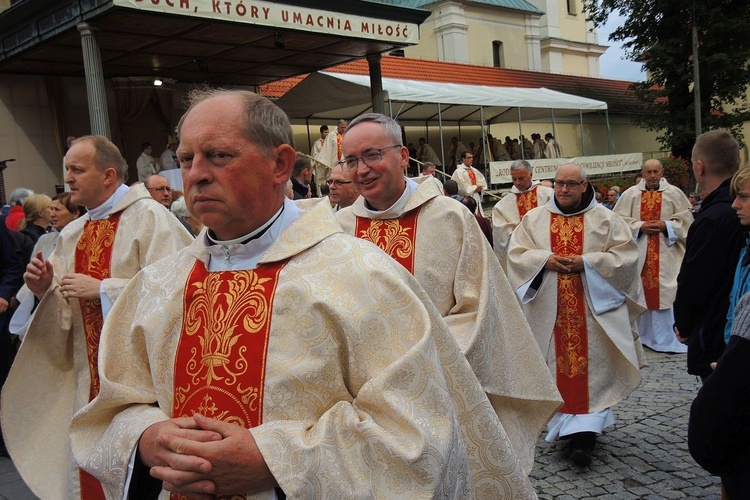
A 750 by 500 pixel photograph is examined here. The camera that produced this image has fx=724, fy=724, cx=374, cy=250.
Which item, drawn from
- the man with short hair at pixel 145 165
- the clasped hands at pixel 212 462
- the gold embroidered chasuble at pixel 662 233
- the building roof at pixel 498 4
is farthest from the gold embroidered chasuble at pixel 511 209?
the building roof at pixel 498 4

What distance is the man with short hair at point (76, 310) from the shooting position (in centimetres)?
362

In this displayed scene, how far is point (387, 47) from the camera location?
13891 millimetres

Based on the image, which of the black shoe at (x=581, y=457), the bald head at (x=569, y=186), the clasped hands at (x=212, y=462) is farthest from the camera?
the bald head at (x=569, y=186)

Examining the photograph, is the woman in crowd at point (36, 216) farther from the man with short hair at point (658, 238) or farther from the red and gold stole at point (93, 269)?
the man with short hair at point (658, 238)

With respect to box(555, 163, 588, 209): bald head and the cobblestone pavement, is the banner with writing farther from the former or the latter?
box(555, 163, 588, 209): bald head

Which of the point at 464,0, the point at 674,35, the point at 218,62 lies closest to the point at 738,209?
the point at 218,62

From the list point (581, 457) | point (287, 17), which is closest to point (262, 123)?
point (581, 457)

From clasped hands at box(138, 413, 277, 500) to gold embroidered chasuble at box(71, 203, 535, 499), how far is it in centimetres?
5

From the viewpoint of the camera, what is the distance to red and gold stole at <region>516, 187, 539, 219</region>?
27.5ft

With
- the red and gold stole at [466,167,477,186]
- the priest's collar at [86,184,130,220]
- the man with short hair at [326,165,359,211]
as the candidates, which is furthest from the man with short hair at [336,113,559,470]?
the red and gold stole at [466,167,477,186]

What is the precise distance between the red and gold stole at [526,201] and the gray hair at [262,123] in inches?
260

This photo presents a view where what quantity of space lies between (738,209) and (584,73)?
42466 mm

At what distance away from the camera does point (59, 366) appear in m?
3.87

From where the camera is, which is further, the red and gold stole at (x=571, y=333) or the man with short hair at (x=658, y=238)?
the man with short hair at (x=658, y=238)
